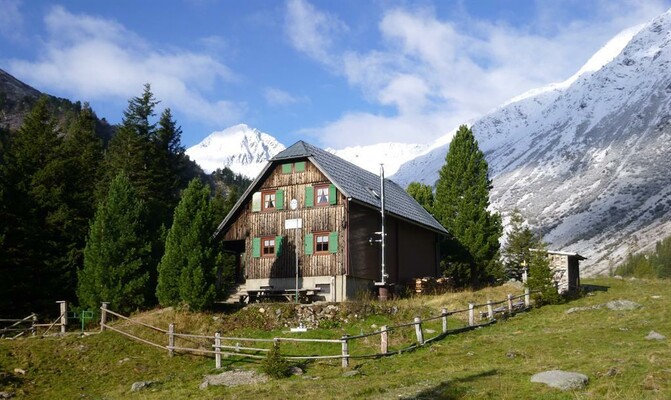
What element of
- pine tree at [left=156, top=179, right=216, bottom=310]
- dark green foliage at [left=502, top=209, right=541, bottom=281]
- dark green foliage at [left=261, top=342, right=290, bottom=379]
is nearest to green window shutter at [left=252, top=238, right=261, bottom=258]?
pine tree at [left=156, top=179, right=216, bottom=310]

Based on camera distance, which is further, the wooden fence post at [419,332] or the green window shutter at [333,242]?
the green window shutter at [333,242]

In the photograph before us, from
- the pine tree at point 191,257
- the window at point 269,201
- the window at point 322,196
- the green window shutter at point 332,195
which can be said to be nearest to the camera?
the pine tree at point 191,257

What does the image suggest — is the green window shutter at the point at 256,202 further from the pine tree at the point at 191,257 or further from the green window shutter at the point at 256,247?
the pine tree at the point at 191,257

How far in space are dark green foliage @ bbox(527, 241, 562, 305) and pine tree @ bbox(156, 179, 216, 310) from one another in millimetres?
17421

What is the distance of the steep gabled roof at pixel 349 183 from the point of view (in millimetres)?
37750

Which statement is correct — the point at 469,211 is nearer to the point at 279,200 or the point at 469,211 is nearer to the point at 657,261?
the point at 279,200

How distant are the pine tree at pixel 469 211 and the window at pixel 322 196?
16.0 metres

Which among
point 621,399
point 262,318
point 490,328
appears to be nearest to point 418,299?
point 490,328

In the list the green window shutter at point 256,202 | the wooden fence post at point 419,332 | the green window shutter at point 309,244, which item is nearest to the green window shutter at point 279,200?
the green window shutter at point 256,202

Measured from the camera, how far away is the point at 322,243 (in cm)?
3747

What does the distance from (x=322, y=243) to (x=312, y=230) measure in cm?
106

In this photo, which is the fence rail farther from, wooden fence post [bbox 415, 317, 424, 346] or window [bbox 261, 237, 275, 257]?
window [bbox 261, 237, 275, 257]

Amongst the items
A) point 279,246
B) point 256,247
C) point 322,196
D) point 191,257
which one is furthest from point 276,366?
point 256,247

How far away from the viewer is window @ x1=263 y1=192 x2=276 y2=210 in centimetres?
3950
